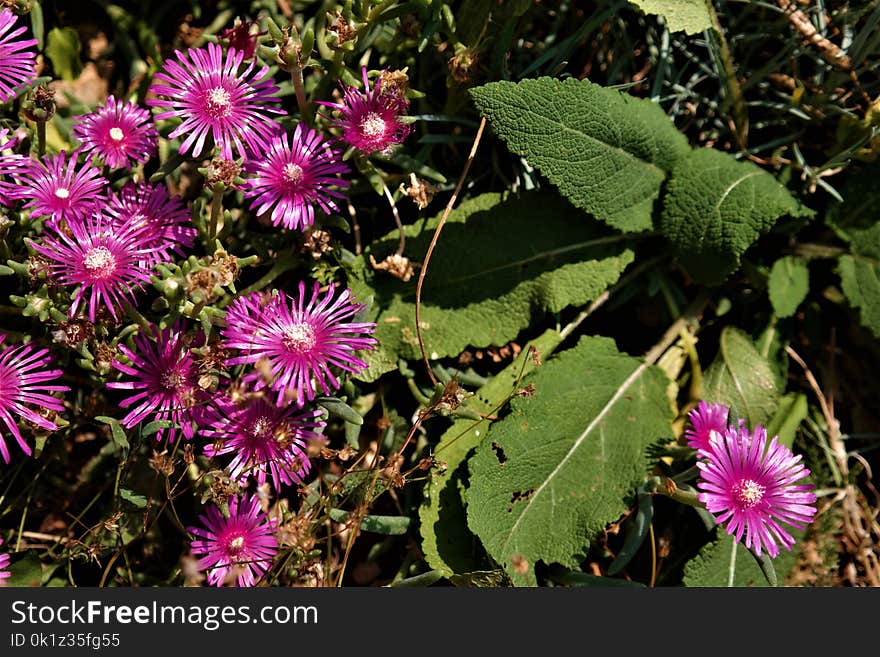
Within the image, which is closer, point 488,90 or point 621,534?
point 488,90

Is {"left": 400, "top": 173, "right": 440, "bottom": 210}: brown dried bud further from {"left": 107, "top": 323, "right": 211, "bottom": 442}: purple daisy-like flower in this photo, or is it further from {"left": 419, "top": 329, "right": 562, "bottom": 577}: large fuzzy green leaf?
{"left": 107, "top": 323, "right": 211, "bottom": 442}: purple daisy-like flower

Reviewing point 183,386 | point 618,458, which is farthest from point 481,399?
point 183,386

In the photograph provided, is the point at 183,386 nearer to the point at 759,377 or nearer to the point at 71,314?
the point at 71,314

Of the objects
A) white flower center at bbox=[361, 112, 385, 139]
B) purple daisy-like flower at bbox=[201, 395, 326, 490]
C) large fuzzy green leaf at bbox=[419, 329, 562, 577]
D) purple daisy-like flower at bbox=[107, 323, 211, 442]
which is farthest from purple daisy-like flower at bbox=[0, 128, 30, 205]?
large fuzzy green leaf at bbox=[419, 329, 562, 577]

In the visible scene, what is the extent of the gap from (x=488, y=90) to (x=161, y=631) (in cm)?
146

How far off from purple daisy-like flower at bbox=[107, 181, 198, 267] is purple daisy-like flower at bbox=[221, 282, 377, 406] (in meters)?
0.23

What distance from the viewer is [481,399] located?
6.93 feet

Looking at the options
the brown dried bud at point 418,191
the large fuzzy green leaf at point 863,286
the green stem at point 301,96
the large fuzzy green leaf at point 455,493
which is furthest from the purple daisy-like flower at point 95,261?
the large fuzzy green leaf at point 863,286

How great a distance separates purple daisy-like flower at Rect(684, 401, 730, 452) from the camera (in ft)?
6.51

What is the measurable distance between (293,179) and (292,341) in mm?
395

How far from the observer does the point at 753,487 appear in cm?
187

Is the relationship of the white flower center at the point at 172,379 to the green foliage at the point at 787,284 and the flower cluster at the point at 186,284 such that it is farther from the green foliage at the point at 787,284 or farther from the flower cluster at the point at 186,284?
the green foliage at the point at 787,284

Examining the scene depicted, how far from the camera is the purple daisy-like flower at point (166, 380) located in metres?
1.82

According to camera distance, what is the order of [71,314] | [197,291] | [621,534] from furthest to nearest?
[621,534]
[71,314]
[197,291]
